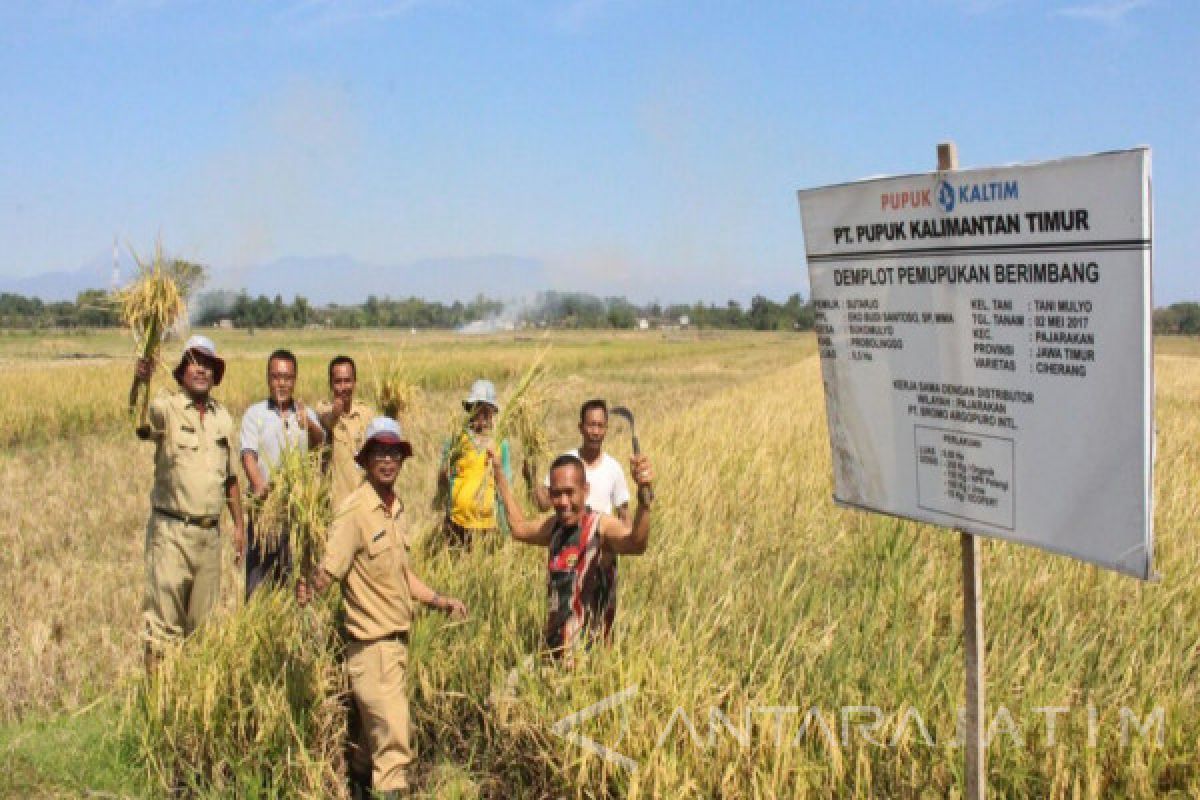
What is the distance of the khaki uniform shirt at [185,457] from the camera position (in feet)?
16.6

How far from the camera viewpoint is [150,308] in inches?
201

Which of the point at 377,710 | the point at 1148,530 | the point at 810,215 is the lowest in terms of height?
the point at 377,710

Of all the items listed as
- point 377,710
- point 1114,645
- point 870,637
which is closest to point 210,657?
point 377,710

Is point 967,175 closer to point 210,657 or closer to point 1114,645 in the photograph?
point 1114,645

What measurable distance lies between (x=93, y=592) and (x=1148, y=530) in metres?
6.57

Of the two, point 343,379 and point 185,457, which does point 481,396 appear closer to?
point 343,379

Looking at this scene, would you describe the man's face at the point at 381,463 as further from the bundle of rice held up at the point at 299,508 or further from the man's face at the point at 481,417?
the man's face at the point at 481,417

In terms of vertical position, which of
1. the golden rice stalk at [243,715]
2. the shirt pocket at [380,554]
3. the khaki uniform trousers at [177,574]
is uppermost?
the shirt pocket at [380,554]

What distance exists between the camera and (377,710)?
3.89 metres

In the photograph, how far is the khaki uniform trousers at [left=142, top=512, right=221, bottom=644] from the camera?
5023 mm

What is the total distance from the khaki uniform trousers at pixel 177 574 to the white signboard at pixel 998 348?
3.31m

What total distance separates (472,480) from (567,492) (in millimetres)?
1553

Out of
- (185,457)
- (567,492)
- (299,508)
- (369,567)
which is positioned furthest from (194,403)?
(567,492)

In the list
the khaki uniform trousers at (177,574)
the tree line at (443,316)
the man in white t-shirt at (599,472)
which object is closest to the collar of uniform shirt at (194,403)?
the khaki uniform trousers at (177,574)
